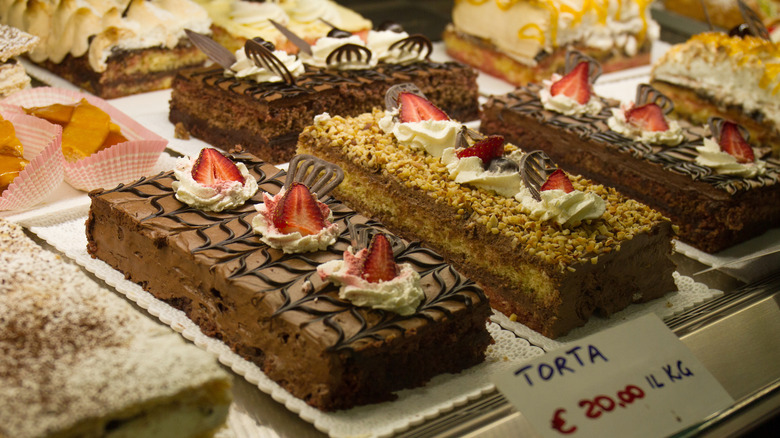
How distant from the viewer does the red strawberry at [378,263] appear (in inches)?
95.9

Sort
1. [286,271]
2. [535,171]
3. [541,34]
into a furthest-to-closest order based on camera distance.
Answer: [541,34] < [535,171] < [286,271]

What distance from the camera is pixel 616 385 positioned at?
6.95 feet

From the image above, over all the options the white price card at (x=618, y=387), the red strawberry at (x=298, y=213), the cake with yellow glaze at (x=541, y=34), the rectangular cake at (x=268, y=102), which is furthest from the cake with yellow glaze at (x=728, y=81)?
the red strawberry at (x=298, y=213)

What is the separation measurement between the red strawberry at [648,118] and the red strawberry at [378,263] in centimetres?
217

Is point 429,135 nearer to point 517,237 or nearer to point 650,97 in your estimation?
point 517,237

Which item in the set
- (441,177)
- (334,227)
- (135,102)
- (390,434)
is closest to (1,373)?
(390,434)

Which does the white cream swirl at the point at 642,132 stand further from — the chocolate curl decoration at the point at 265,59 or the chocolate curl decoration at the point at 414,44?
the chocolate curl decoration at the point at 265,59

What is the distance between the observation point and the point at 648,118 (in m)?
4.11

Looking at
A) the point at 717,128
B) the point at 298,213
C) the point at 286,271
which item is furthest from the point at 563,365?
the point at 717,128

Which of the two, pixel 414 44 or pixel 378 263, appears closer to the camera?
pixel 378 263

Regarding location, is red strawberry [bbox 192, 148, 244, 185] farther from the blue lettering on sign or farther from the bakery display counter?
the blue lettering on sign

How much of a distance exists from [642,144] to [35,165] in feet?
9.10

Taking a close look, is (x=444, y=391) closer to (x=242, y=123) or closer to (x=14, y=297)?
(x=14, y=297)

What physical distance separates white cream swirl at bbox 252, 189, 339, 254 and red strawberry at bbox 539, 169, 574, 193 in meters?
0.87
